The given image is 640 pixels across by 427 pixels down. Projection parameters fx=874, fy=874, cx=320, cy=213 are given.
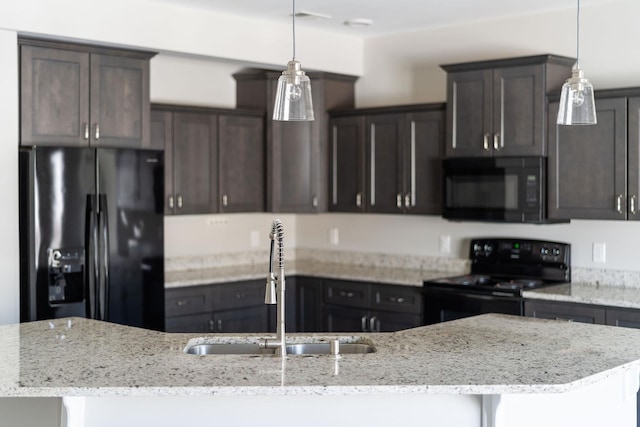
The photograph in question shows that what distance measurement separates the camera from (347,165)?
6.23m

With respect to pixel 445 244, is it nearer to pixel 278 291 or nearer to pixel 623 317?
pixel 623 317

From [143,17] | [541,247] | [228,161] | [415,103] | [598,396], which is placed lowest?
[598,396]

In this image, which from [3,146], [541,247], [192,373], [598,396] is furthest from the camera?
[541,247]

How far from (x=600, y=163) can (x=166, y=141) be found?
2710 mm

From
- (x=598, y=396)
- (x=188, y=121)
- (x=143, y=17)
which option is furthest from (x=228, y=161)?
(x=598, y=396)

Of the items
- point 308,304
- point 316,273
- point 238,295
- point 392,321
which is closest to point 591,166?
point 392,321

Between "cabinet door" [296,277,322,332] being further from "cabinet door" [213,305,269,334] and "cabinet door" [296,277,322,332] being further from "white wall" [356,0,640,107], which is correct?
"white wall" [356,0,640,107]

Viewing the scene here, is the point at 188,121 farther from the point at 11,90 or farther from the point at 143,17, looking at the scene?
the point at 11,90

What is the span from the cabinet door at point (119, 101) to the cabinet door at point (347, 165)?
4.95 ft

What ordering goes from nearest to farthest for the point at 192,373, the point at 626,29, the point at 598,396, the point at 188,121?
the point at 192,373 < the point at 598,396 < the point at 626,29 < the point at 188,121

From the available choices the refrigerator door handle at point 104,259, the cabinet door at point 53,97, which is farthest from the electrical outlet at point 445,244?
the cabinet door at point 53,97

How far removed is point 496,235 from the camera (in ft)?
19.0

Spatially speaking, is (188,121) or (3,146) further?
(188,121)

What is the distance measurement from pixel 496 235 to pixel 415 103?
1.12m
